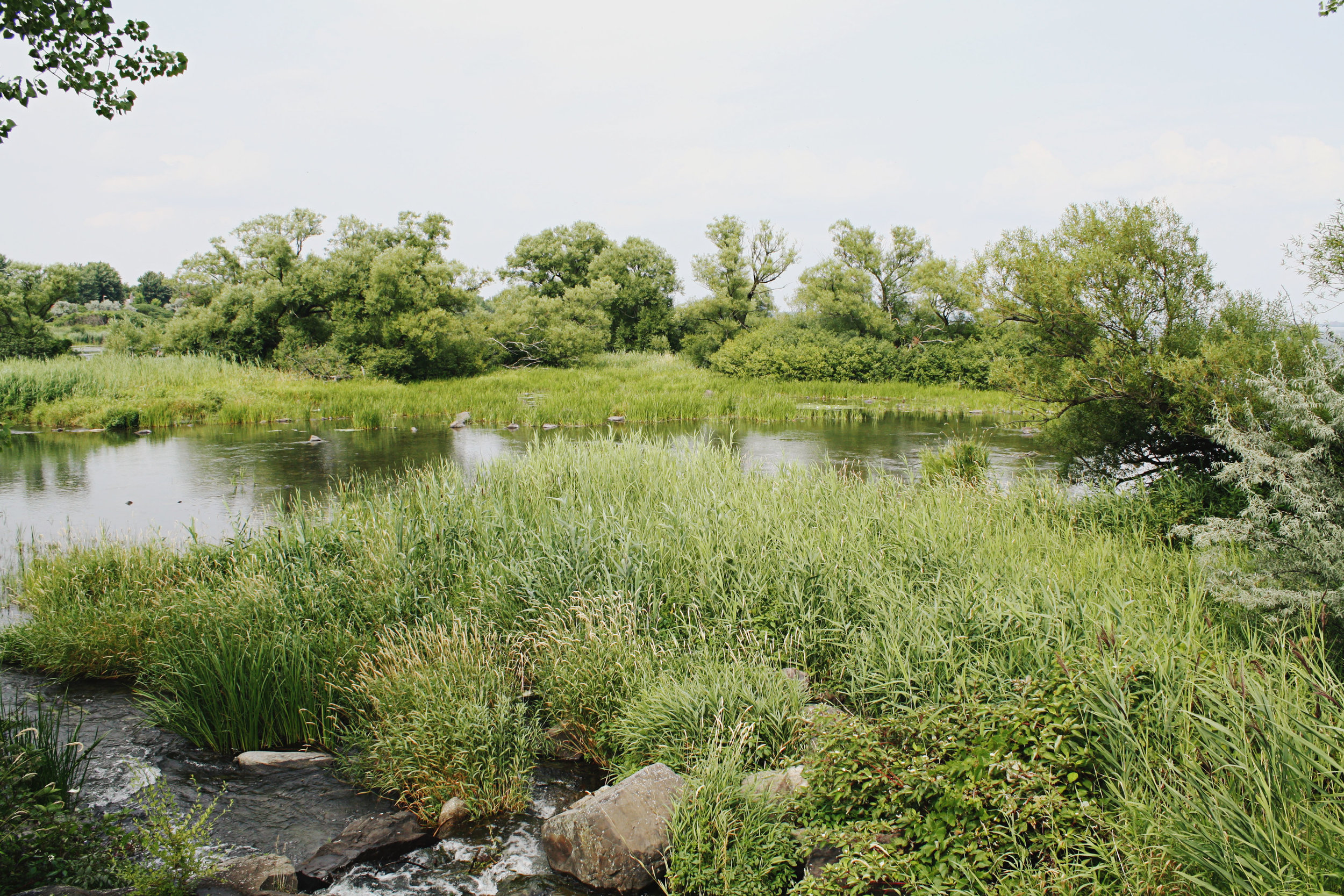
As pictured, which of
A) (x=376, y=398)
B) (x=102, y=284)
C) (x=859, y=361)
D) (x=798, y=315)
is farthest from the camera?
(x=102, y=284)

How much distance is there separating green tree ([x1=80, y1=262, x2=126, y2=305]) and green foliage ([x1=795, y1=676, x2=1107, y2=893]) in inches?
3341

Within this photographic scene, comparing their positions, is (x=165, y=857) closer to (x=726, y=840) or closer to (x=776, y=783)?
(x=726, y=840)

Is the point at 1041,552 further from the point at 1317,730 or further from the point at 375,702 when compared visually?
the point at 375,702

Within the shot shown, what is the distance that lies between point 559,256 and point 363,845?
42358 millimetres

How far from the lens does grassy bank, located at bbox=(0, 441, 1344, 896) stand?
9.20 feet

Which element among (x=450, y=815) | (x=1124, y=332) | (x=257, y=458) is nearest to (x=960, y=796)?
(x=450, y=815)

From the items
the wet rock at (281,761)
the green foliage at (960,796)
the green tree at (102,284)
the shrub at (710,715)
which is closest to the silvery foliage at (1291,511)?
the green foliage at (960,796)

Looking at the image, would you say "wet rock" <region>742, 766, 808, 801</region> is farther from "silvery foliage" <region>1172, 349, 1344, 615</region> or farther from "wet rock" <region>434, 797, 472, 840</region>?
"silvery foliage" <region>1172, 349, 1344, 615</region>

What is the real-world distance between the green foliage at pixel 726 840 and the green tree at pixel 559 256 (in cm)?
4149

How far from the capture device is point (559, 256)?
43.8m

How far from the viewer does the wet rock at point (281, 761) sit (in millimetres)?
4637

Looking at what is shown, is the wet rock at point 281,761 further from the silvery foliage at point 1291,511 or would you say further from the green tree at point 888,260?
the green tree at point 888,260

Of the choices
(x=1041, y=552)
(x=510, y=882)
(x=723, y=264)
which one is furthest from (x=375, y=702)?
(x=723, y=264)

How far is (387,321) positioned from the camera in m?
31.0
